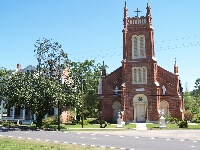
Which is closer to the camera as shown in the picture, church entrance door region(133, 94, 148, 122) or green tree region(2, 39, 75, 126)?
green tree region(2, 39, 75, 126)

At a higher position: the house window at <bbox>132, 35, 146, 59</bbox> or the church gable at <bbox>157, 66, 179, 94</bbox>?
the house window at <bbox>132, 35, 146, 59</bbox>

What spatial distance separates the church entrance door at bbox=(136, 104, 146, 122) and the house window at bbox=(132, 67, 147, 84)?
3.90m

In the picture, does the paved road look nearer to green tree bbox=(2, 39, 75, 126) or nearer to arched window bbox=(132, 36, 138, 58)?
green tree bbox=(2, 39, 75, 126)

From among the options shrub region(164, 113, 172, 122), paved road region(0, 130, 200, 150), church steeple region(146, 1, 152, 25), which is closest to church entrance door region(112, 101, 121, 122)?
shrub region(164, 113, 172, 122)

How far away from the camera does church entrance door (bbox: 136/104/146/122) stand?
142ft

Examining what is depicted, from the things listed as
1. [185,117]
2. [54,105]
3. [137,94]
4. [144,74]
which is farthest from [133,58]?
[54,105]

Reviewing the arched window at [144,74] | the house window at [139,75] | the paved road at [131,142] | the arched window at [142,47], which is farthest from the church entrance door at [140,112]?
the paved road at [131,142]

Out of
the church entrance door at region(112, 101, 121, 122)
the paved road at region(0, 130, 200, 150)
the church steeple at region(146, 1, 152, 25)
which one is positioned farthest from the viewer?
the church entrance door at region(112, 101, 121, 122)

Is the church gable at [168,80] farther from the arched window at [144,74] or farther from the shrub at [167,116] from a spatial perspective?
the shrub at [167,116]

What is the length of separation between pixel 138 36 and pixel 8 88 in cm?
2270

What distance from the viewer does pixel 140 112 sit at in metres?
43.3

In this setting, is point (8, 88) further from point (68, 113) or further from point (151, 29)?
point (151, 29)

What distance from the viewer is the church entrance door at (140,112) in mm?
43156

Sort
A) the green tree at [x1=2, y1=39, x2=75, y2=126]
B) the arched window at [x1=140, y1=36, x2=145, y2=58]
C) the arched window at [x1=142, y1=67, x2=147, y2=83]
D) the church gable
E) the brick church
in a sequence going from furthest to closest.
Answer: the arched window at [x1=140, y1=36, x2=145, y2=58], the church gable, the arched window at [x1=142, y1=67, x2=147, y2=83], the brick church, the green tree at [x1=2, y1=39, x2=75, y2=126]
